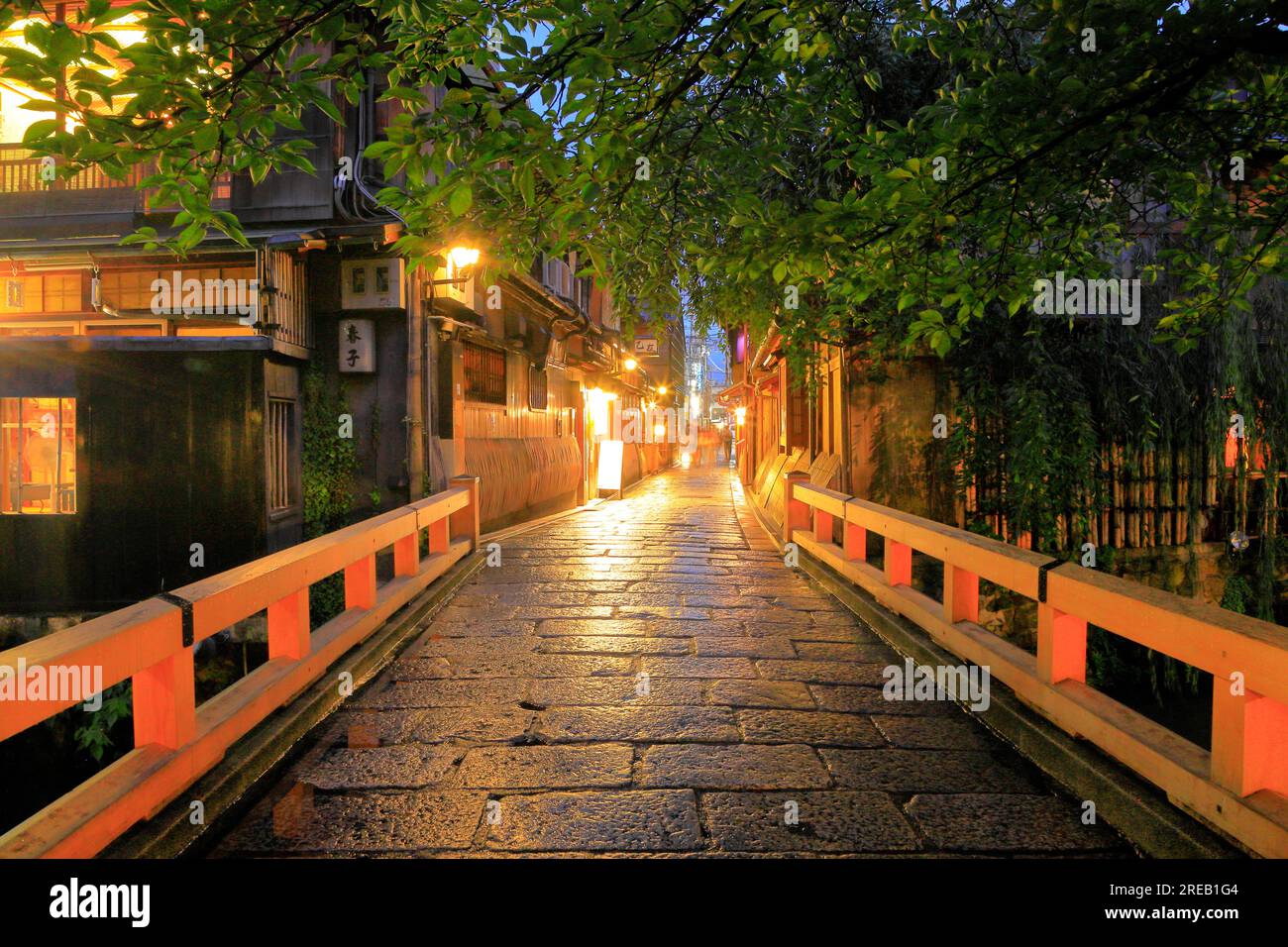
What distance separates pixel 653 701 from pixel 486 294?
13.3m

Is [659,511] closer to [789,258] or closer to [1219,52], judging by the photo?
[789,258]

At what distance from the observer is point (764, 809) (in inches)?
145

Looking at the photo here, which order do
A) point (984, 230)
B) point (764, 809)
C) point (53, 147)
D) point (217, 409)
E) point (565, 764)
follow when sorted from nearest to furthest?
1. point (53, 147)
2. point (764, 809)
3. point (565, 764)
4. point (984, 230)
5. point (217, 409)

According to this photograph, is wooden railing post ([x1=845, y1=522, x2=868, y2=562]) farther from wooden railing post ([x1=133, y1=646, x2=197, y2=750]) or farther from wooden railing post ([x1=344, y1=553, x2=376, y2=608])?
wooden railing post ([x1=133, y1=646, x2=197, y2=750])

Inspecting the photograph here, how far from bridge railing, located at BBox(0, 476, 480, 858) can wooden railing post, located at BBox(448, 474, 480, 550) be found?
4.49 meters

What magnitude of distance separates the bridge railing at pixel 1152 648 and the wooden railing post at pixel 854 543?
7.42 feet

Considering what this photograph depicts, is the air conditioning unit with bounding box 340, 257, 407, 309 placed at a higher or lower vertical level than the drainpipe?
higher

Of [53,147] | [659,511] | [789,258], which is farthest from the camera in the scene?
[659,511]

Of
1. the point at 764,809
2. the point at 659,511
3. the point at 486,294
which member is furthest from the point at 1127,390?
the point at 486,294

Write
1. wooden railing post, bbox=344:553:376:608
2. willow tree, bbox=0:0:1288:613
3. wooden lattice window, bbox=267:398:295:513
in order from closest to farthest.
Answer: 1. willow tree, bbox=0:0:1288:613
2. wooden railing post, bbox=344:553:376:608
3. wooden lattice window, bbox=267:398:295:513

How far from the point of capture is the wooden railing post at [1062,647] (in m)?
4.46

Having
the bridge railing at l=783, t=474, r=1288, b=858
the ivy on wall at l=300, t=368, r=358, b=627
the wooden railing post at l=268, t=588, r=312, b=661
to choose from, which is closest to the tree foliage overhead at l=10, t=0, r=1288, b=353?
the bridge railing at l=783, t=474, r=1288, b=858

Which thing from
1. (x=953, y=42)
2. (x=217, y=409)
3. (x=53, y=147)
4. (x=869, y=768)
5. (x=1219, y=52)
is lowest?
(x=869, y=768)

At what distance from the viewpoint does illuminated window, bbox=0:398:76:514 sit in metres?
10.8
